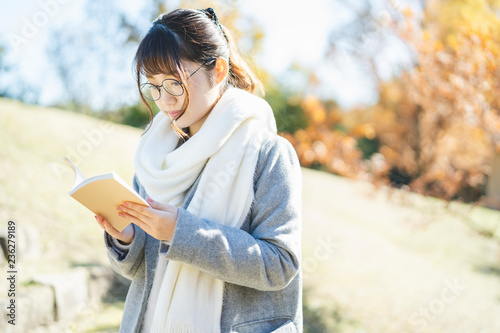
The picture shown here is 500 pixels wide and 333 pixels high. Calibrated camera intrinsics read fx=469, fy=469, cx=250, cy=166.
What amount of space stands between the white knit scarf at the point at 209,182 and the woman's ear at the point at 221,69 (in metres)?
0.05

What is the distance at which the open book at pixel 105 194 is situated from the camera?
121 centimetres

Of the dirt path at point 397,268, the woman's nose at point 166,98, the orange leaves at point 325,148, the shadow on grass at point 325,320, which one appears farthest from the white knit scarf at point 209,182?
the dirt path at point 397,268

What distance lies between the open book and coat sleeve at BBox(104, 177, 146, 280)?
0.14 metres

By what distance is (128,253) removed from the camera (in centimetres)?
152

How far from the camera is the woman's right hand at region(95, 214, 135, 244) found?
4.70 ft

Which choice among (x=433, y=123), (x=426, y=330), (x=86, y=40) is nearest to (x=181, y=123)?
(x=426, y=330)

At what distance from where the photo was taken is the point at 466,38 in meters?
3.47

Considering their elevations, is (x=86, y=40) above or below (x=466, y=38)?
below

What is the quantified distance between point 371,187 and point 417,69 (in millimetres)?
1310

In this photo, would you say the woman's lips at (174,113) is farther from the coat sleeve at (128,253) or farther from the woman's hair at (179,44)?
the coat sleeve at (128,253)

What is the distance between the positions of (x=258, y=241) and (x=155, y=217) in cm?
29

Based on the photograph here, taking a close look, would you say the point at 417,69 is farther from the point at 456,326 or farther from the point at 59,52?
the point at 59,52

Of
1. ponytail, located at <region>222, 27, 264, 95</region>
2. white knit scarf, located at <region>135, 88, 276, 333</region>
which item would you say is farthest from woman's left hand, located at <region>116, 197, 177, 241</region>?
ponytail, located at <region>222, 27, 264, 95</region>

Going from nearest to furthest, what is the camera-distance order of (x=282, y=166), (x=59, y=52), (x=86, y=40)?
(x=282, y=166)
(x=86, y=40)
(x=59, y=52)
